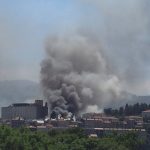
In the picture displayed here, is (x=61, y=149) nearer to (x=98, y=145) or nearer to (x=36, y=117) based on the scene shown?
(x=98, y=145)

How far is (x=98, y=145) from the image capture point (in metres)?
55.4

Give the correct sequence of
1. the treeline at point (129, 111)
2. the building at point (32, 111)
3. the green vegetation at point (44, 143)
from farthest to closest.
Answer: the treeline at point (129, 111) < the building at point (32, 111) < the green vegetation at point (44, 143)

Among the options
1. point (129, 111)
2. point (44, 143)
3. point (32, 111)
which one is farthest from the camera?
point (129, 111)

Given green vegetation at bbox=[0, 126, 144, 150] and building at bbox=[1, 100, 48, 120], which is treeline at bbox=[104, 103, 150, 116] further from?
green vegetation at bbox=[0, 126, 144, 150]

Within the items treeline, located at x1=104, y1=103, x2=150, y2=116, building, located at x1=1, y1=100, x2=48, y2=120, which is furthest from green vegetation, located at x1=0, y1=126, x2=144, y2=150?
treeline, located at x1=104, y1=103, x2=150, y2=116

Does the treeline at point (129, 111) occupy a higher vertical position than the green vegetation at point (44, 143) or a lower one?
higher

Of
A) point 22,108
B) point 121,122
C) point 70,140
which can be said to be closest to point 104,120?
point 121,122

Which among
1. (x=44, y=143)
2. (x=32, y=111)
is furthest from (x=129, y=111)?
(x=44, y=143)

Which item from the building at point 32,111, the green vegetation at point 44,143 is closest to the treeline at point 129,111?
the building at point 32,111

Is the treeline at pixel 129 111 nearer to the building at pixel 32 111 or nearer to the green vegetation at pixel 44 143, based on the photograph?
the building at pixel 32 111

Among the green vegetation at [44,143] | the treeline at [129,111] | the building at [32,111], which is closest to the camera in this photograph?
the green vegetation at [44,143]

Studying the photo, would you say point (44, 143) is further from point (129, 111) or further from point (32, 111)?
point (129, 111)

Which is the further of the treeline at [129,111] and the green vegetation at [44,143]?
the treeline at [129,111]

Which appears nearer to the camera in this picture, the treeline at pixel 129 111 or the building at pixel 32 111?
the building at pixel 32 111
